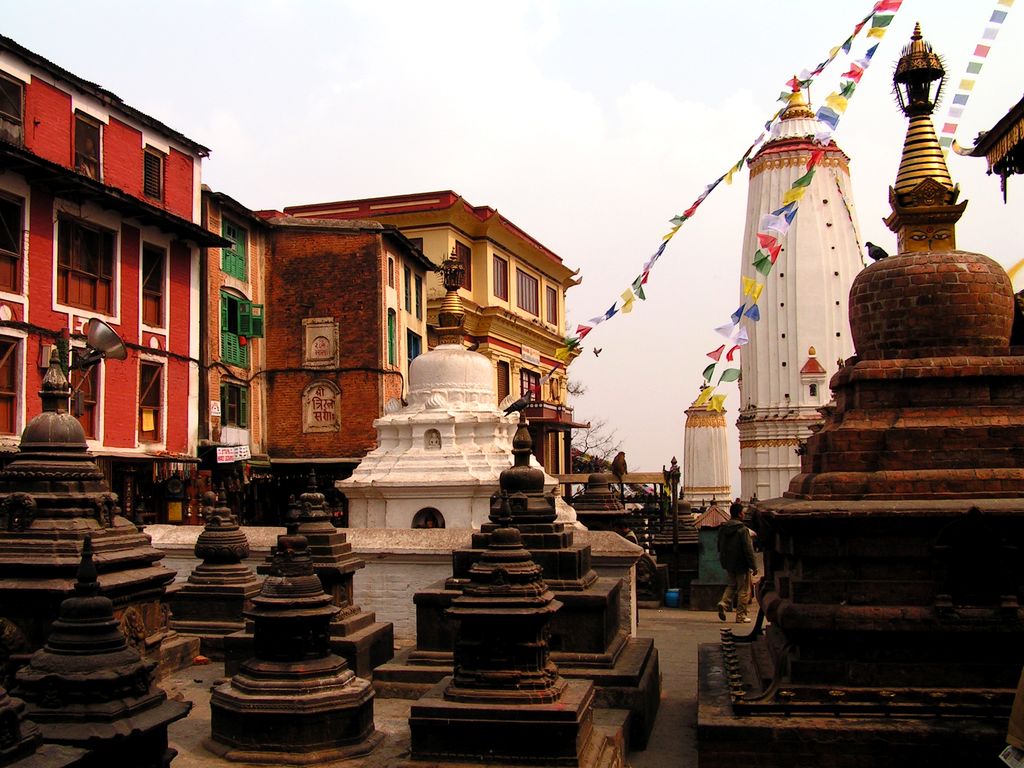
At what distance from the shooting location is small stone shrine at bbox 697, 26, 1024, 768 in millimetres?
Result: 7832

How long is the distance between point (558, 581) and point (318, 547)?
3.25 meters

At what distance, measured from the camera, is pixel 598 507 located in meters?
22.5

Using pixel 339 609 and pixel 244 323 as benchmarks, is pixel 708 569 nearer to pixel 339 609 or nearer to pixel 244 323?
pixel 339 609

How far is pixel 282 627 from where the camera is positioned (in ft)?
28.0

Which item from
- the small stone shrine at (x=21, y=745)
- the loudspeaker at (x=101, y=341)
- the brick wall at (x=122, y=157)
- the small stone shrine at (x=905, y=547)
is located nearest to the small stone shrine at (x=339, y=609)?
the loudspeaker at (x=101, y=341)

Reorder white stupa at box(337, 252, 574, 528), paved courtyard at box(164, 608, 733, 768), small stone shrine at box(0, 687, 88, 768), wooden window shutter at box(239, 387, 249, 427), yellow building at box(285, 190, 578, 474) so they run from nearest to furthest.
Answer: small stone shrine at box(0, 687, 88, 768) < paved courtyard at box(164, 608, 733, 768) < white stupa at box(337, 252, 574, 528) < wooden window shutter at box(239, 387, 249, 427) < yellow building at box(285, 190, 578, 474)

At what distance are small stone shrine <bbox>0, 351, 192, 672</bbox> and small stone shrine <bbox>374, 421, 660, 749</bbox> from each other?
263 cm

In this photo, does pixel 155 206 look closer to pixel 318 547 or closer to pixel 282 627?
pixel 318 547

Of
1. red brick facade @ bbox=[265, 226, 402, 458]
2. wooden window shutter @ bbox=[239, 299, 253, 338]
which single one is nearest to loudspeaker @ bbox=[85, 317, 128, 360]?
wooden window shutter @ bbox=[239, 299, 253, 338]

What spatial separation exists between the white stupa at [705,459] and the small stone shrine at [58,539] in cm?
4021

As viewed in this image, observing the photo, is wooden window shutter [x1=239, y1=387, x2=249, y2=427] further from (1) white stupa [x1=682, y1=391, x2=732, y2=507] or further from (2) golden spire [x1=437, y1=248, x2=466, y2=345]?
(1) white stupa [x1=682, y1=391, x2=732, y2=507]

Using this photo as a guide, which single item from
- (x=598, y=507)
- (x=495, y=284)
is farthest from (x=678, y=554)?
(x=495, y=284)

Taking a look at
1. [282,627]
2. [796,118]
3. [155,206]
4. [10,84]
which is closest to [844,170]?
[796,118]

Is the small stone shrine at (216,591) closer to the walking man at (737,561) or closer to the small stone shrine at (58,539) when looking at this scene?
the small stone shrine at (58,539)
